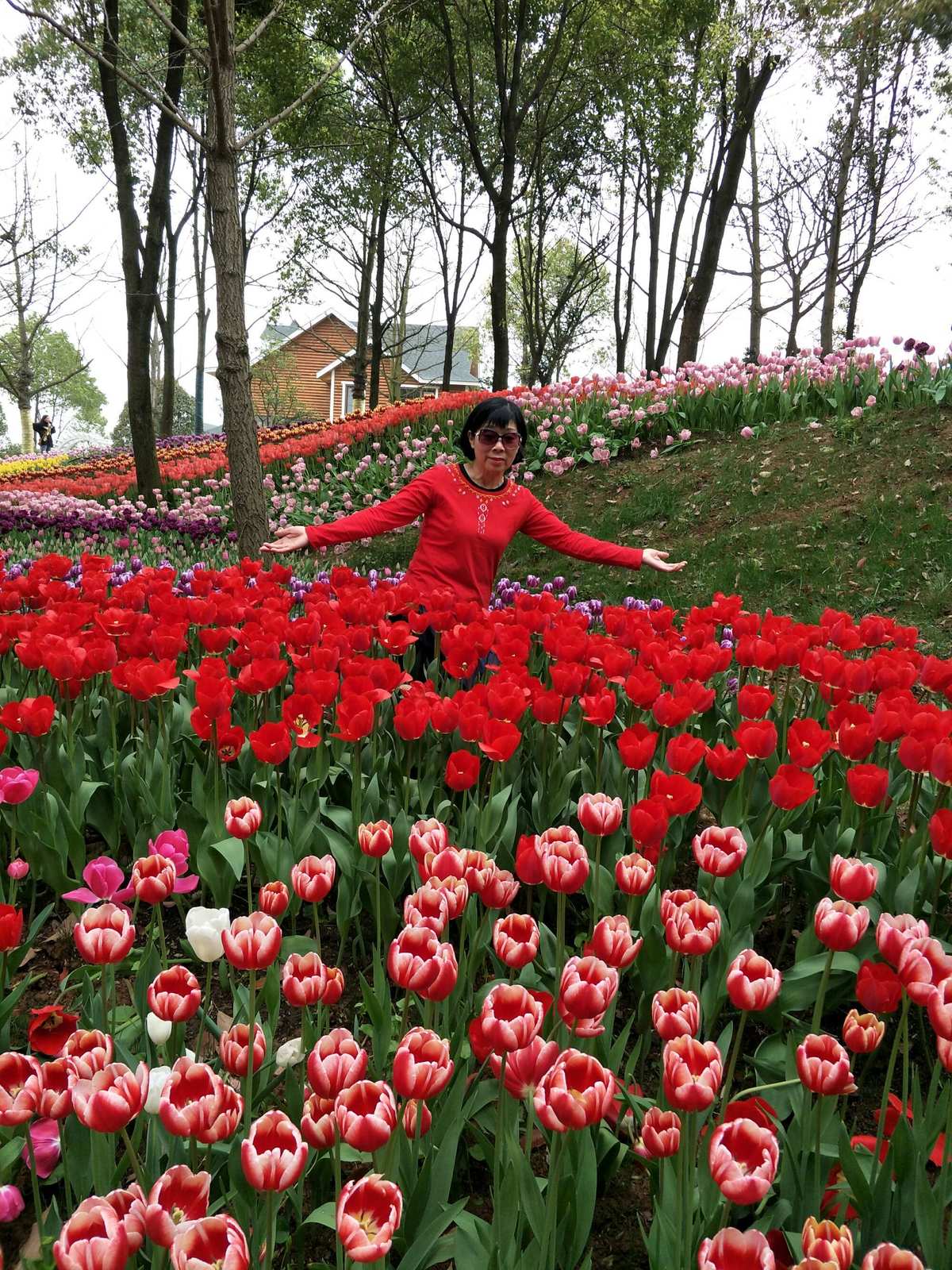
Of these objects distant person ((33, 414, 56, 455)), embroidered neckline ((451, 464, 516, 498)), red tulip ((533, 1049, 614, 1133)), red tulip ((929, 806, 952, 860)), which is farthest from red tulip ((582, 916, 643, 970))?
distant person ((33, 414, 56, 455))

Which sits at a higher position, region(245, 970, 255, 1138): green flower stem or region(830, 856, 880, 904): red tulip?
region(830, 856, 880, 904): red tulip

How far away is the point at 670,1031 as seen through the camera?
1.19m

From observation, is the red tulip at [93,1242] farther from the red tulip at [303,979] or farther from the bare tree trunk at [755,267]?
the bare tree trunk at [755,267]

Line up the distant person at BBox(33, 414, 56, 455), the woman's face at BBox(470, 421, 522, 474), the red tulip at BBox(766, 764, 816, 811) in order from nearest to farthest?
the red tulip at BBox(766, 764, 816, 811) → the woman's face at BBox(470, 421, 522, 474) → the distant person at BBox(33, 414, 56, 455)

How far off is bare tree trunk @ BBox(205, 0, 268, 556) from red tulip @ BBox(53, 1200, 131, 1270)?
602 centimetres

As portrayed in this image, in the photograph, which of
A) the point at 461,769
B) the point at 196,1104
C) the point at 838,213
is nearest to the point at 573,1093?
the point at 196,1104

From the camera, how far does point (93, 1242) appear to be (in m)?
0.86

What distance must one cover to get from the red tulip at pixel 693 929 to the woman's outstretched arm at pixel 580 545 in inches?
109

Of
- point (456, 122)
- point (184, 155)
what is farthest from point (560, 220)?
point (184, 155)

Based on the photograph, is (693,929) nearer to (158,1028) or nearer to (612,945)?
(612,945)

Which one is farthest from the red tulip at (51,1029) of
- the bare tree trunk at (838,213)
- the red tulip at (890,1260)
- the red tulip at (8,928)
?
the bare tree trunk at (838,213)

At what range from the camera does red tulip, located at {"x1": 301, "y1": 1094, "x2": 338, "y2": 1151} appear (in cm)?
115

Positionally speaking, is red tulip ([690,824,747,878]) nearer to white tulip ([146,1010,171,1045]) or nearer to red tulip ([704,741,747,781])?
red tulip ([704,741,747,781])

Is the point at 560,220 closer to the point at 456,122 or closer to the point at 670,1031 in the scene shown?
the point at 456,122
